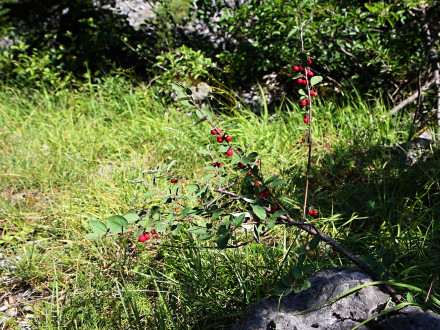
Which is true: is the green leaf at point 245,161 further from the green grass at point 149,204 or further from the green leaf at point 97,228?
the green leaf at point 97,228

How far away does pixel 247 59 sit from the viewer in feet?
13.8

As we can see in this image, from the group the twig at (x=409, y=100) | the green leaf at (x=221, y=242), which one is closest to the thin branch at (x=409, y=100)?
the twig at (x=409, y=100)

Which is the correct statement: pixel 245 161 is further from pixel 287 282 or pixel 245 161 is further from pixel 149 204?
pixel 149 204

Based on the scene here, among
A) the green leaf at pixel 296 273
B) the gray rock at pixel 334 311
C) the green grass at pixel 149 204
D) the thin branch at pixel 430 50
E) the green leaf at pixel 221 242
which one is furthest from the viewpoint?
the thin branch at pixel 430 50

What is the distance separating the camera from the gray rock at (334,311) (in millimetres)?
1229

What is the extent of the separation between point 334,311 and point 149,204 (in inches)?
65.4

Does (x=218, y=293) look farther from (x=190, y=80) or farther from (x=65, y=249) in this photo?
(x=190, y=80)

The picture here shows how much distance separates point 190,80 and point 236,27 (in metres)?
0.79

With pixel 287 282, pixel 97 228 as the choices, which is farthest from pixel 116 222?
pixel 287 282

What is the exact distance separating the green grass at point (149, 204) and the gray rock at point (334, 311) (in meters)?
0.18

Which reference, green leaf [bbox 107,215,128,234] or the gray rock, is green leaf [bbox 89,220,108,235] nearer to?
green leaf [bbox 107,215,128,234]

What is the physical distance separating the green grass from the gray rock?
0.18 metres

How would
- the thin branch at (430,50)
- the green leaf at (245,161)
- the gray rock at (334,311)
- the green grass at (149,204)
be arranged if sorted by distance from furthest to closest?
the thin branch at (430,50), the green grass at (149,204), the green leaf at (245,161), the gray rock at (334,311)

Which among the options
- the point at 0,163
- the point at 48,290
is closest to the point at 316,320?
the point at 48,290
